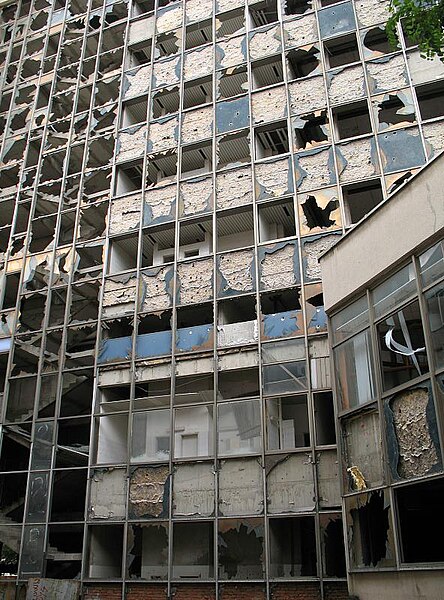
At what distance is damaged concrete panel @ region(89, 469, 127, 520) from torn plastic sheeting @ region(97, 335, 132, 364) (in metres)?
3.36

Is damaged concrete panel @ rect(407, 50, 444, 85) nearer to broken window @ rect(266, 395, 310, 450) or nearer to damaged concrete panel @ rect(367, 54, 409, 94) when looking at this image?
damaged concrete panel @ rect(367, 54, 409, 94)

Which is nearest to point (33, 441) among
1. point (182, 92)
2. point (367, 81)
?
point (182, 92)

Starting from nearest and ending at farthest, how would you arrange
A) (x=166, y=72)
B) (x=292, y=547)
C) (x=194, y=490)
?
(x=292, y=547) → (x=194, y=490) → (x=166, y=72)

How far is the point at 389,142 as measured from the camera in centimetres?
1828

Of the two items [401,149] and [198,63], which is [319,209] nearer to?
[401,149]

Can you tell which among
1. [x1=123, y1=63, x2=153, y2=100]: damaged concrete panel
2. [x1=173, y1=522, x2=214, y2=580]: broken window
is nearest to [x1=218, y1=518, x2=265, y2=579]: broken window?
[x1=173, y1=522, x2=214, y2=580]: broken window

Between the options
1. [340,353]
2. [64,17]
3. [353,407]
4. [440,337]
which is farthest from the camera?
[64,17]

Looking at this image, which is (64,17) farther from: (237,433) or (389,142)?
(237,433)

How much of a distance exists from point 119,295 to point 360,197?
8378 millimetres

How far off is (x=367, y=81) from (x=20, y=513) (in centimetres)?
1780

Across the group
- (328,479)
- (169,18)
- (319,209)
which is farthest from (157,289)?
(169,18)

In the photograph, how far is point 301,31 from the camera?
21.8 meters

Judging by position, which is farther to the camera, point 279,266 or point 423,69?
point 423,69

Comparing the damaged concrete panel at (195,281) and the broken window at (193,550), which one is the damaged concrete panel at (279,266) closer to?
the damaged concrete panel at (195,281)
